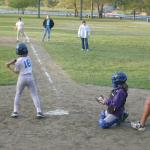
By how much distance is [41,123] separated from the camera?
10.4 meters

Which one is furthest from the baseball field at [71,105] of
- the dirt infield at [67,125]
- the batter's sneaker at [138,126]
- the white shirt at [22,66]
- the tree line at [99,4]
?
the tree line at [99,4]

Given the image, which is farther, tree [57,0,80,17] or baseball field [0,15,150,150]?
tree [57,0,80,17]

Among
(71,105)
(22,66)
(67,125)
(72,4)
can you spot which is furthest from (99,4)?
(67,125)

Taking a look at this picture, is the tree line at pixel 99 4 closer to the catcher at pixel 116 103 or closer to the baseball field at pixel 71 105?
the baseball field at pixel 71 105

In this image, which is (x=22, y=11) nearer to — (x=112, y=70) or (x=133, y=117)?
(x=112, y=70)

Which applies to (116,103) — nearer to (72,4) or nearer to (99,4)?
(99,4)

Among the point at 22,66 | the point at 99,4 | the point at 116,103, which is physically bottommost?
the point at 116,103

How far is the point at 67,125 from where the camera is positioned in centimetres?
1030

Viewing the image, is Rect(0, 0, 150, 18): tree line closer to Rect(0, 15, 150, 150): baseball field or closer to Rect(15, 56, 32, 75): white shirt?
Rect(0, 15, 150, 150): baseball field

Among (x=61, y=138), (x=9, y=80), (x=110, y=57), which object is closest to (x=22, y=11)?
(x=110, y=57)

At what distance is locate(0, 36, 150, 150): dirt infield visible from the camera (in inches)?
350

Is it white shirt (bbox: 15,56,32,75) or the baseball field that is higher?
white shirt (bbox: 15,56,32,75)

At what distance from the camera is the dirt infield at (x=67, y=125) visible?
8898 millimetres

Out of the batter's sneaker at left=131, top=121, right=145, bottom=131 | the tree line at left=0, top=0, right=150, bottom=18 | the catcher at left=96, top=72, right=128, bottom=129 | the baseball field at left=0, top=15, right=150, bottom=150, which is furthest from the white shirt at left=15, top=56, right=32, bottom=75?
the tree line at left=0, top=0, right=150, bottom=18
